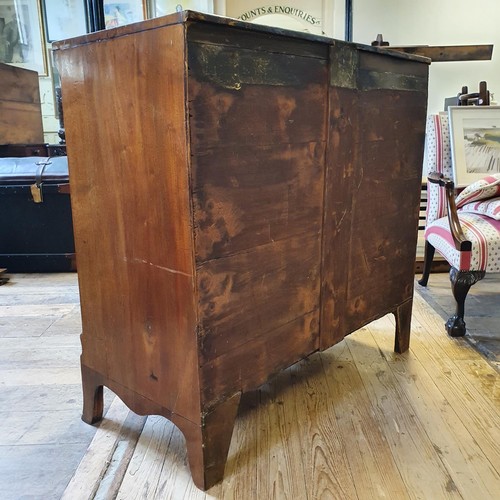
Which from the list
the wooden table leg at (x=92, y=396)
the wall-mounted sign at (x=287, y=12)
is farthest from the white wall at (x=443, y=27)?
the wooden table leg at (x=92, y=396)

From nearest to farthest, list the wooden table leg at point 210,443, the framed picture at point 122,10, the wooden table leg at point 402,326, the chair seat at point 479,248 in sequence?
the wooden table leg at point 210,443 → the wooden table leg at point 402,326 → the chair seat at point 479,248 → the framed picture at point 122,10

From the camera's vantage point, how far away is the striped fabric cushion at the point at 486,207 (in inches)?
82.5

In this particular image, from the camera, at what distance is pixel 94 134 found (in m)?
1.19

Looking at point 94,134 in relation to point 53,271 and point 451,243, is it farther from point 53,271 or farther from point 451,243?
point 53,271

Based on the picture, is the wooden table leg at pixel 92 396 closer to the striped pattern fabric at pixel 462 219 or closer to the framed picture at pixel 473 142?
the striped pattern fabric at pixel 462 219

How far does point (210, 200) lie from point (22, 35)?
4.41 meters

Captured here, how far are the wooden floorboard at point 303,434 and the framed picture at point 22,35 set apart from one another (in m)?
3.47

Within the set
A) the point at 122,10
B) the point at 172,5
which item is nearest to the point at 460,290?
the point at 172,5

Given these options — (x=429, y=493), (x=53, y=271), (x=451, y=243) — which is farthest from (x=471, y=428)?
(x=53, y=271)

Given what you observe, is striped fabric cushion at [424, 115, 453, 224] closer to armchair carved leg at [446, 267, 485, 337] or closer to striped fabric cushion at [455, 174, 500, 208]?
striped fabric cushion at [455, 174, 500, 208]

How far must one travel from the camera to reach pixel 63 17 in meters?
4.45

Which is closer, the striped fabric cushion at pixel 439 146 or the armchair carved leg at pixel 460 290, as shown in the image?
the armchair carved leg at pixel 460 290

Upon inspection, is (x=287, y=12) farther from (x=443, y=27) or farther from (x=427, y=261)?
(x=427, y=261)

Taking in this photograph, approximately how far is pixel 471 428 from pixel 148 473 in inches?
37.4
